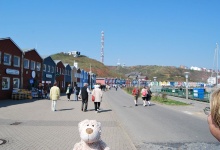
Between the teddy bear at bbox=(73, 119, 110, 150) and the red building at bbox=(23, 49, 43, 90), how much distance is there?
30936 millimetres

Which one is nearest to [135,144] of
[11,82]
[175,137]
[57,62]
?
[175,137]

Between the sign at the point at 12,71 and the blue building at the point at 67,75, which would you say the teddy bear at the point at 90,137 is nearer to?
the sign at the point at 12,71

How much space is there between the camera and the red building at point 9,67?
93.5ft

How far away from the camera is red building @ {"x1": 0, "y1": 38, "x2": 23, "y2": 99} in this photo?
2850cm

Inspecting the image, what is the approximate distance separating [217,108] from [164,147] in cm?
677

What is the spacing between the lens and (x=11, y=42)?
30.3 metres

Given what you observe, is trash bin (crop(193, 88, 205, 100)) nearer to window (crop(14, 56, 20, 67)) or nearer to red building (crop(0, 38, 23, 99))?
red building (crop(0, 38, 23, 99))

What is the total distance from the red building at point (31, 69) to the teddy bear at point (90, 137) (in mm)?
30936

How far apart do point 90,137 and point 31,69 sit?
33.6 m

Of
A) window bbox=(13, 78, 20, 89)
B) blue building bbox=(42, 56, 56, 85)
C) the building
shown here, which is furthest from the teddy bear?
the building

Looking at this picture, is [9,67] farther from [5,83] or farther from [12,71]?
[5,83]

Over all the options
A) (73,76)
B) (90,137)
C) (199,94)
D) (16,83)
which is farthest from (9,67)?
(73,76)

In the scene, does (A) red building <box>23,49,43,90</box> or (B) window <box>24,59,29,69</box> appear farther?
(B) window <box>24,59,29,69</box>

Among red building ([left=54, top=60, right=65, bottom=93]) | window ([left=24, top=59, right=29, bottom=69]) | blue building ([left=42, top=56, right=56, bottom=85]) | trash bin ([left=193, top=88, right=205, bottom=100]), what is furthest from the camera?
red building ([left=54, top=60, right=65, bottom=93])
